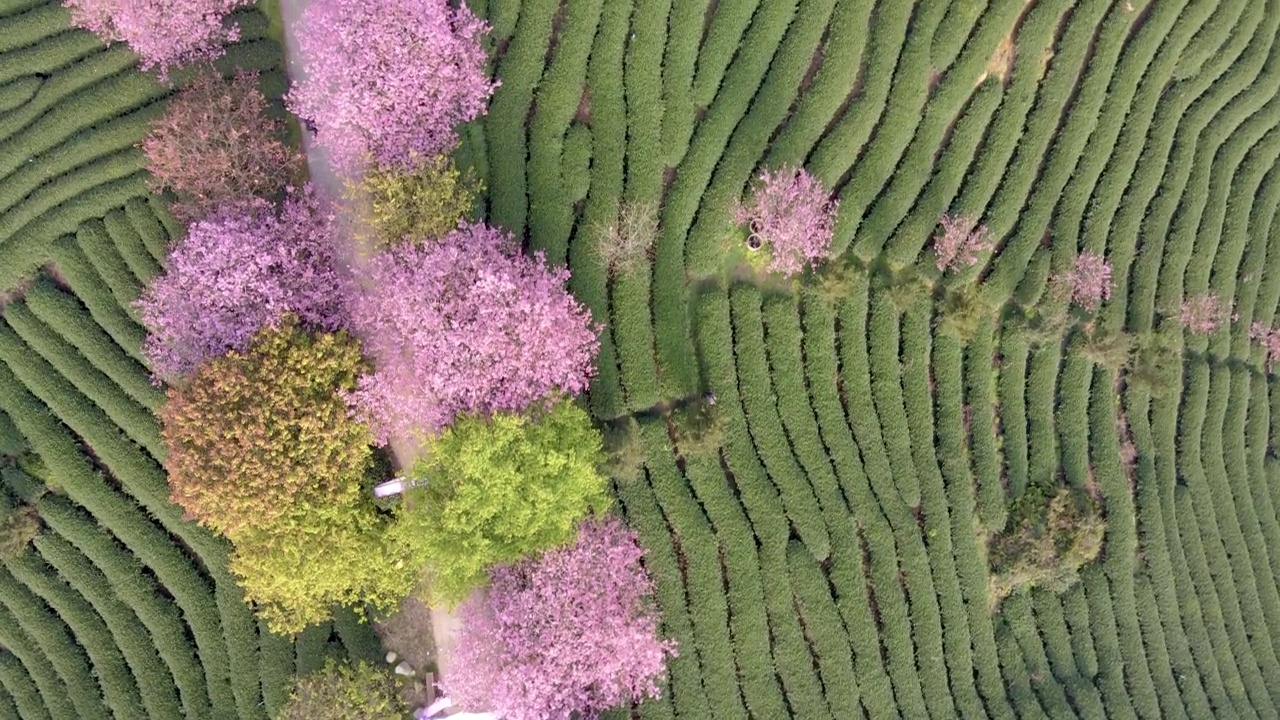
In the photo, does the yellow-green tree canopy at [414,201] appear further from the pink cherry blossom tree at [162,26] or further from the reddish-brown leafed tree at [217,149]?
the pink cherry blossom tree at [162,26]

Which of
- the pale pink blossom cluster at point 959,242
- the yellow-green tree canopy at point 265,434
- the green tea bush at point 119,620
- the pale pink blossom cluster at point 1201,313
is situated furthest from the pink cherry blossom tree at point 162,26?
the pale pink blossom cluster at point 1201,313

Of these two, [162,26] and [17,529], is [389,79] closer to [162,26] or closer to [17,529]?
[162,26]

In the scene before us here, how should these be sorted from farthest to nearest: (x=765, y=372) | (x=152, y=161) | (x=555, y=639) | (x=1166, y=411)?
(x=1166, y=411), (x=765, y=372), (x=152, y=161), (x=555, y=639)

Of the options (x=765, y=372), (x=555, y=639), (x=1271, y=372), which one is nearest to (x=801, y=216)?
(x=765, y=372)

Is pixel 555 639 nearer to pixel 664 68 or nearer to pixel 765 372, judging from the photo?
pixel 765 372

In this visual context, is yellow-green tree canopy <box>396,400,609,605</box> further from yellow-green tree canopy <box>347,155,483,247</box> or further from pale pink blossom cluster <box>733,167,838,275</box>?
pale pink blossom cluster <box>733,167,838,275</box>

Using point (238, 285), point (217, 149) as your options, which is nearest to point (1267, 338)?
point (238, 285)
